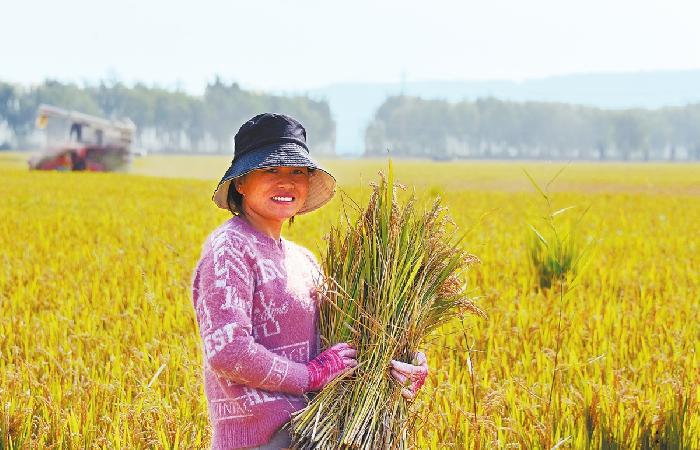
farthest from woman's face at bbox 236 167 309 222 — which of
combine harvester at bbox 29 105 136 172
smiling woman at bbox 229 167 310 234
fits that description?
combine harvester at bbox 29 105 136 172

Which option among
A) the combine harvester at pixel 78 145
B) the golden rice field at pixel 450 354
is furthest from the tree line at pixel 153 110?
the golden rice field at pixel 450 354

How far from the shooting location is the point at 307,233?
880 cm

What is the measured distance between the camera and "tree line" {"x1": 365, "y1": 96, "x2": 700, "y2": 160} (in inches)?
5005

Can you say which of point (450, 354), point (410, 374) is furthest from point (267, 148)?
point (450, 354)

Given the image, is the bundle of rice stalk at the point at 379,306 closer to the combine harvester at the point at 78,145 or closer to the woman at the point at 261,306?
the woman at the point at 261,306

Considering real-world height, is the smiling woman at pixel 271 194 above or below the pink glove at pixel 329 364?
above

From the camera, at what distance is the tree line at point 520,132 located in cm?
12712

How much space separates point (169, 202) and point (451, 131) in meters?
118

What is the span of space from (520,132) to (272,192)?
13032cm

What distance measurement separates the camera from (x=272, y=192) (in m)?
2.12

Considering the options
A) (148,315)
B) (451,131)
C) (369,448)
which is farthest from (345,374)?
(451,131)

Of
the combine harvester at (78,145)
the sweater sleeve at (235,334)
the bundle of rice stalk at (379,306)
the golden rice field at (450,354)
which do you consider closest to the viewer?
the sweater sleeve at (235,334)

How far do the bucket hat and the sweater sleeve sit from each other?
0.21 meters

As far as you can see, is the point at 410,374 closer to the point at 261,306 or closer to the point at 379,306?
the point at 379,306
